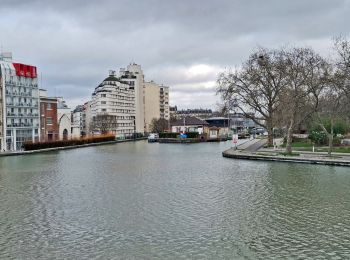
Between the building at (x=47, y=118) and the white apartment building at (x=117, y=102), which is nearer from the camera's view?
the building at (x=47, y=118)

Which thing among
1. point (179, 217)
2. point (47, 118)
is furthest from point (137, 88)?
point (179, 217)

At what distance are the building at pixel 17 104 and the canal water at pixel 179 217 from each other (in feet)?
183

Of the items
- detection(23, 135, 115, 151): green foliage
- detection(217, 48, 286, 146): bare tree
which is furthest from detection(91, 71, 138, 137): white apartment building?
detection(217, 48, 286, 146): bare tree

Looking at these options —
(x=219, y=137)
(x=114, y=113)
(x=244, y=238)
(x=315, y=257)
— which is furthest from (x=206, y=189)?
(x=114, y=113)

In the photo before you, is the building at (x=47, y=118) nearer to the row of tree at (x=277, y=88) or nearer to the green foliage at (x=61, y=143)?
the green foliage at (x=61, y=143)

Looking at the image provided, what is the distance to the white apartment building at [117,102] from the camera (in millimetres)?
169500

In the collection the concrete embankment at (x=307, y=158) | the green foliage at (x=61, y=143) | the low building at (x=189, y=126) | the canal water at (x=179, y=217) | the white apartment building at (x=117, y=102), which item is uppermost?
the white apartment building at (x=117, y=102)

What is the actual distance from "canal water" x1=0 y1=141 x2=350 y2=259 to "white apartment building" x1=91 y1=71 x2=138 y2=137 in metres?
128

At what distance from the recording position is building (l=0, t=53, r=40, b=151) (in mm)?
86194

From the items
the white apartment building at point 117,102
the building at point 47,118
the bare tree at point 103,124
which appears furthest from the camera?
the white apartment building at point 117,102

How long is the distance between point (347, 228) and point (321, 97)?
54768mm

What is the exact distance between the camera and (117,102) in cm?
17562

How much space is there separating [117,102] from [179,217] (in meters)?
158

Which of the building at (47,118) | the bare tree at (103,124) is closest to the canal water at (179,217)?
the building at (47,118)
